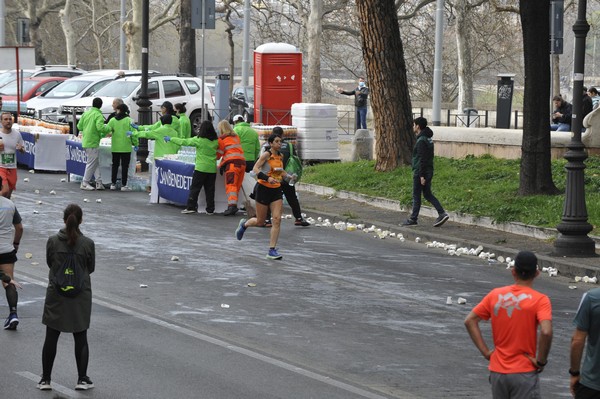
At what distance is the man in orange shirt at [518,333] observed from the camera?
6.78 meters

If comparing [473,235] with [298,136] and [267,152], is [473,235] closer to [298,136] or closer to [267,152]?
[267,152]

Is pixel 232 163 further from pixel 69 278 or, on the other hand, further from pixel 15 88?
pixel 15 88

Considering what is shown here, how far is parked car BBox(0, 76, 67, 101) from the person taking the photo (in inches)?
1523

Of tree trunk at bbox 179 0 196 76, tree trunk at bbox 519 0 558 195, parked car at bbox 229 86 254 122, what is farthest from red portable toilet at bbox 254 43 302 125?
tree trunk at bbox 519 0 558 195

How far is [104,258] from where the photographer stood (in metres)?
15.3

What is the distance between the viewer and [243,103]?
37.3m

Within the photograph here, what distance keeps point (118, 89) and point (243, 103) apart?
436 centimetres

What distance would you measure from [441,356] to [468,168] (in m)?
12.6

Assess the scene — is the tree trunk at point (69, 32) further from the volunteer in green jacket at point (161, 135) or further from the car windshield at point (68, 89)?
the volunteer in green jacket at point (161, 135)

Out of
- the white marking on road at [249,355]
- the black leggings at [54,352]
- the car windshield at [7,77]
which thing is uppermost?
the car windshield at [7,77]

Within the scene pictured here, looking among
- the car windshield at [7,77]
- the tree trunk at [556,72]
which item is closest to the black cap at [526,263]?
the tree trunk at [556,72]

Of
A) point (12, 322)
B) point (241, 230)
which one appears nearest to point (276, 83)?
point (241, 230)

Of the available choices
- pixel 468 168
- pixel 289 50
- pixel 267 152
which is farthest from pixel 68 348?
pixel 289 50

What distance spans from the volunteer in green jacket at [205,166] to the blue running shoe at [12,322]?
9.50 m
